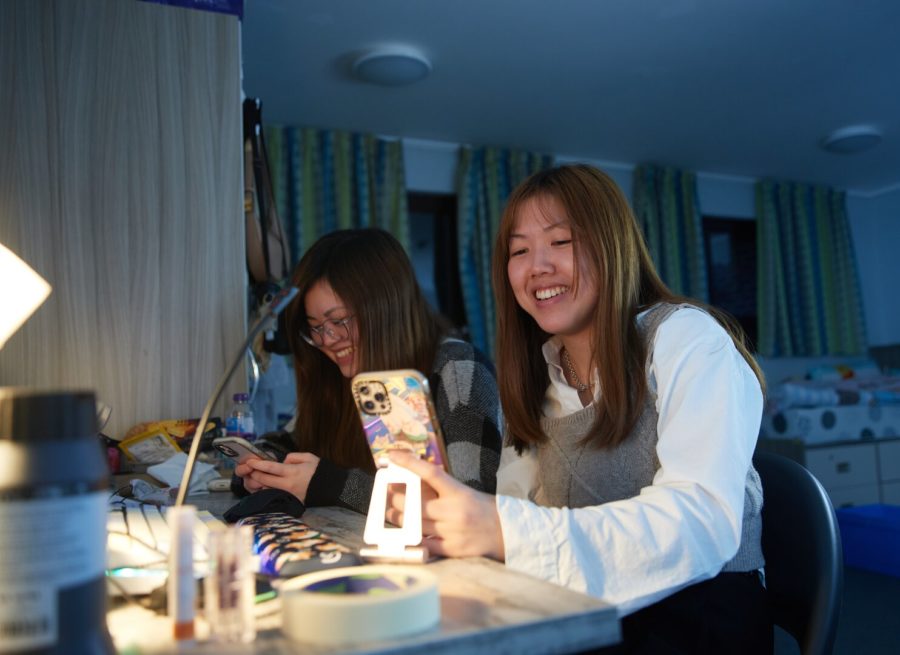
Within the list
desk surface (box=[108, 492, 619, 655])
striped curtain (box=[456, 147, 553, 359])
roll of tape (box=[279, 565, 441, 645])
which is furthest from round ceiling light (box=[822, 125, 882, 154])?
roll of tape (box=[279, 565, 441, 645])

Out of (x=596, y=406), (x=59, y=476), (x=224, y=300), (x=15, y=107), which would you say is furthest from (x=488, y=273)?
(x=59, y=476)

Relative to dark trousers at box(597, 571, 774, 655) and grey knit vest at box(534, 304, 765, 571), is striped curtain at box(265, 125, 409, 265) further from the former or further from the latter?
dark trousers at box(597, 571, 774, 655)

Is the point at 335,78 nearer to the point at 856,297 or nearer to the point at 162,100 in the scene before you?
the point at 162,100

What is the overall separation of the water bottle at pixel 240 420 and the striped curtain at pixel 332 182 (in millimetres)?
2226

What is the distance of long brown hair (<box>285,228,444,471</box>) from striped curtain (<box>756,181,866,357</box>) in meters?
4.57

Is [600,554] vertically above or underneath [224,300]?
underneath

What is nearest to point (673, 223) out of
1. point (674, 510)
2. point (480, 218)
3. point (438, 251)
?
point (480, 218)

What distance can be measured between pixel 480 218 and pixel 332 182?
974 millimetres

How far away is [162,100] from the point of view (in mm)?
1879

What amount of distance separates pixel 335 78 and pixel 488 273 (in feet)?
5.17

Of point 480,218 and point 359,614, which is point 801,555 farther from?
point 480,218

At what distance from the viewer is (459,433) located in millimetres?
1353

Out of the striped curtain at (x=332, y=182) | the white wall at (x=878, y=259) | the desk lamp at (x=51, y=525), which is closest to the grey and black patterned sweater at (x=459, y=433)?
the desk lamp at (x=51, y=525)

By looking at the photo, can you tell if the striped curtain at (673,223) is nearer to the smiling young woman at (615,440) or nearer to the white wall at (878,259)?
the white wall at (878,259)
